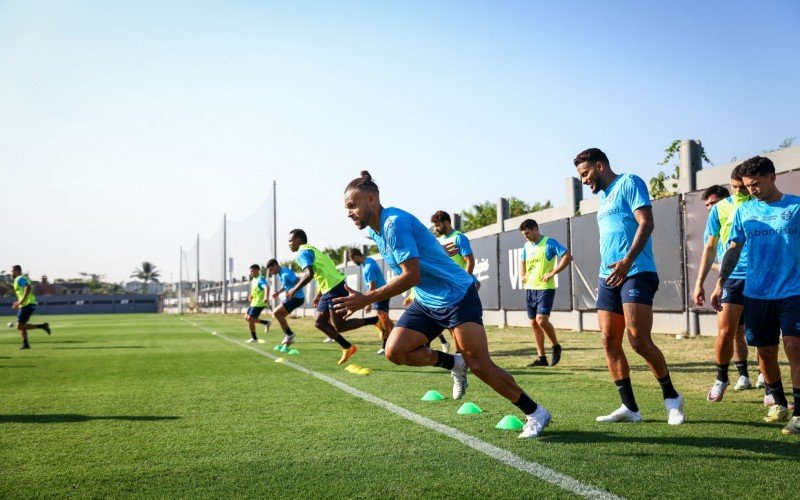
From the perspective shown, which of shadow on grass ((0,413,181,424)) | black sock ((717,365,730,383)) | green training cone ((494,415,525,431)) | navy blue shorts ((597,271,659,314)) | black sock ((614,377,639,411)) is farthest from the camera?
black sock ((717,365,730,383))

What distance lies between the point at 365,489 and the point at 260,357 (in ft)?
30.5

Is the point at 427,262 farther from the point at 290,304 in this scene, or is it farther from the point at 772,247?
the point at 290,304

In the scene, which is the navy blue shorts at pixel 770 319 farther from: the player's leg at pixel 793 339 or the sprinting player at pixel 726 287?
the sprinting player at pixel 726 287

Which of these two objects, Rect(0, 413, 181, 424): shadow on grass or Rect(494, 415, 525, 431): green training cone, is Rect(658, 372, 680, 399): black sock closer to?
Rect(494, 415, 525, 431): green training cone

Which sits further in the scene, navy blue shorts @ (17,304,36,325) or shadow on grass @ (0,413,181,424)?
navy blue shorts @ (17,304,36,325)

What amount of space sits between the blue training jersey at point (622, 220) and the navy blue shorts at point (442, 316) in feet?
4.06

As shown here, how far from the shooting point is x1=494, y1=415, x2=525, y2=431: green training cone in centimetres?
484

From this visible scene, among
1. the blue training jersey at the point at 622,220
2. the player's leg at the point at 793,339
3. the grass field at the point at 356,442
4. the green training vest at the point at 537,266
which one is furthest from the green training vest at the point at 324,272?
the player's leg at the point at 793,339

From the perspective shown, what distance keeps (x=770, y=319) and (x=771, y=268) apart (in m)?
0.37

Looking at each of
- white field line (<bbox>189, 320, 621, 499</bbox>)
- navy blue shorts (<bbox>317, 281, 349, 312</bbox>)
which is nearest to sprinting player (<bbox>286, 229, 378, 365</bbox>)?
navy blue shorts (<bbox>317, 281, 349, 312</bbox>)

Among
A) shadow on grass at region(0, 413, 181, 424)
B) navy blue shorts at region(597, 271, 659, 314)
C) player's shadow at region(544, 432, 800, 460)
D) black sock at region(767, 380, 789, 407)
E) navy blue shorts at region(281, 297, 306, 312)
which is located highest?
navy blue shorts at region(597, 271, 659, 314)

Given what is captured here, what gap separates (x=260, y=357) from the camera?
12.3 meters

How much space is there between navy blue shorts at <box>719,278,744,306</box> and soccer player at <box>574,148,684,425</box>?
137 cm

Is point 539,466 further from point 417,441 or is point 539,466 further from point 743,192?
point 743,192
